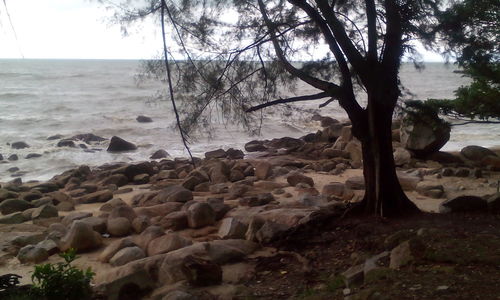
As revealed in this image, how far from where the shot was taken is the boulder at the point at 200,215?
810 centimetres

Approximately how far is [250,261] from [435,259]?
2242 millimetres

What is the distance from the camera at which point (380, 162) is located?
6.59 metres

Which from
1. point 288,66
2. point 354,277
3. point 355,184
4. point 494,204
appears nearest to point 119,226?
point 288,66

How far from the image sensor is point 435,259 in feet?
14.7

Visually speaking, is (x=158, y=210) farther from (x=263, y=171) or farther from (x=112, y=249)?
(x=263, y=171)

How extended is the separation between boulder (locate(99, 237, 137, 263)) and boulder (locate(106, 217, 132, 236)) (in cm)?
92

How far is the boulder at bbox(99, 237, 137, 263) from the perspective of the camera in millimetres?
6791

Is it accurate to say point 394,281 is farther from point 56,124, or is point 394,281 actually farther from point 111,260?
point 56,124

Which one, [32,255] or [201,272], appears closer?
[201,272]

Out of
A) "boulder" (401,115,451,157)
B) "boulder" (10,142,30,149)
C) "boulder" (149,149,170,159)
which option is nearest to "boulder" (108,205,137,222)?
"boulder" (401,115,451,157)

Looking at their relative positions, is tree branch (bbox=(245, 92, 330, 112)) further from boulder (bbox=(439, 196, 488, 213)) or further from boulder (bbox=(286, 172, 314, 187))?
boulder (bbox=(286, 172, 314, 187))

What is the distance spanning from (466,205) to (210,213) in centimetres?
376

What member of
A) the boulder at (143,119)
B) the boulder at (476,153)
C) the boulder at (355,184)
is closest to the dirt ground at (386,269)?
the boulder at (355,184)

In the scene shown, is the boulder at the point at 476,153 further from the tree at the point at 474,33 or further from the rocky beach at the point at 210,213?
the tree at the point at 474,33
